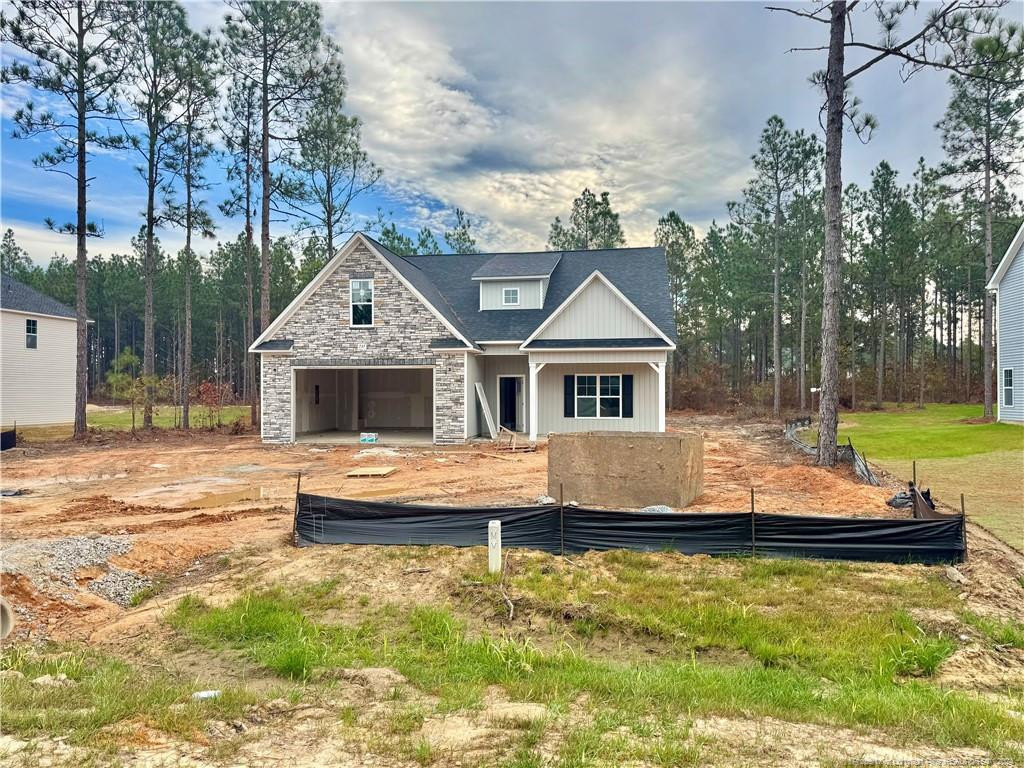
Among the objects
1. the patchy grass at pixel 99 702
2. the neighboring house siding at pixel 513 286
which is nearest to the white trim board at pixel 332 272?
the neighboring house siding at pixel 513 286

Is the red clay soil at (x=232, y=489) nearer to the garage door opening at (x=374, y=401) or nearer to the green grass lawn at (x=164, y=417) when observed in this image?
the garage door opening at (x=374, y=401)

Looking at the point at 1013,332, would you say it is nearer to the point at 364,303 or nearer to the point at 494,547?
the point at 364,303

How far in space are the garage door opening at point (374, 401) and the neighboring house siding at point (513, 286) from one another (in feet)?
12.5

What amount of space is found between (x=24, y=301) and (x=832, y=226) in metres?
33.5

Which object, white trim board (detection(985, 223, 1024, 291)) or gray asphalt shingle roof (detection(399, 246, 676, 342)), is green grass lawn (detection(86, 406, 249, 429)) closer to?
gray asphalt shingle roof (detection(399, 246, 676, 342))

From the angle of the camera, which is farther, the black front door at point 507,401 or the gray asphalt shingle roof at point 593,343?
the black front door at point 507,401

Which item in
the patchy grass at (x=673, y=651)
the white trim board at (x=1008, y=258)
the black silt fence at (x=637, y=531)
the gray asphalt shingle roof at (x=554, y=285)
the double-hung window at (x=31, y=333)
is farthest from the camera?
the double-hung window at (x=31, y=333)

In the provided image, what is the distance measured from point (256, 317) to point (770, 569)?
61.8m

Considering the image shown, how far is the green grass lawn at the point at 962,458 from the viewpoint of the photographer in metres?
10.1

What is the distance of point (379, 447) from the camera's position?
19.8 meters

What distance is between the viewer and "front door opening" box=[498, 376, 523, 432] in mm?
22766

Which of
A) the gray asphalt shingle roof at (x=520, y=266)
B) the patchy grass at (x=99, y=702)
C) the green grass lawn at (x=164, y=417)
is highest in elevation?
the gray asphalt shingle roof at (x=520, y=266)

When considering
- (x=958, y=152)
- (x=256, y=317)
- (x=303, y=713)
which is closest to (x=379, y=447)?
(x=303, y=713)

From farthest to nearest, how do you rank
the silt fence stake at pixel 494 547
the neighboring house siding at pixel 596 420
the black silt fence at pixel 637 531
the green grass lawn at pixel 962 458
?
the neighboring house siding at pixel 596 420, the green grass lawn at pixel 962 458, the black silt fence at pixel 637 531, the silt fence stake at pixel 494 547
